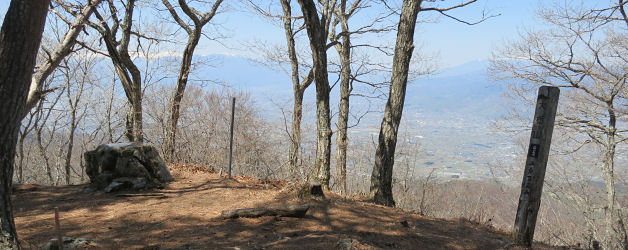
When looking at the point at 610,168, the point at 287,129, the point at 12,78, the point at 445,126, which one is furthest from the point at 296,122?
the point at 445,126

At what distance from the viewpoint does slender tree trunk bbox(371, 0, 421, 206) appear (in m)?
6.71

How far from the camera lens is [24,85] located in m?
3.03

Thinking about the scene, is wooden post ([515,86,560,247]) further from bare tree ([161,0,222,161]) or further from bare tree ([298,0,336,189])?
bare tree ([161,0,222,161])

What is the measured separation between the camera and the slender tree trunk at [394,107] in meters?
6.71

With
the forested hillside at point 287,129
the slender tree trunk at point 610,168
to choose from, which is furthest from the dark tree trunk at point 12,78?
Answer: the slender tree trunk at point 610,168

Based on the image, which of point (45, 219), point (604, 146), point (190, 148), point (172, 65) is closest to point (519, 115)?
point (604, 146)

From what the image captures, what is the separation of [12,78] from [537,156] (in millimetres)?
4880

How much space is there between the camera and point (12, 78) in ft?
9.62

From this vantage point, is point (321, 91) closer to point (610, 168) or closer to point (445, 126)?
point (610, 168)

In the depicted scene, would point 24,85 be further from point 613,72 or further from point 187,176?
point 613,72

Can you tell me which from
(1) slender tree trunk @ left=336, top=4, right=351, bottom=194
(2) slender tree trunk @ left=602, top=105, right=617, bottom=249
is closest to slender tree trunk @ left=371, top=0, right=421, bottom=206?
(1) slender tree trunk @ left=336, top=4, right=351, bottom=194

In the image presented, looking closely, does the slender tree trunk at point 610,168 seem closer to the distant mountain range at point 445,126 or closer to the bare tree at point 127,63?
the distant mountain range at point 445,126

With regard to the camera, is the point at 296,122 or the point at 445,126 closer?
the point at 296,122

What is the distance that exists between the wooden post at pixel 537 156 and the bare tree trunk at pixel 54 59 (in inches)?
252
